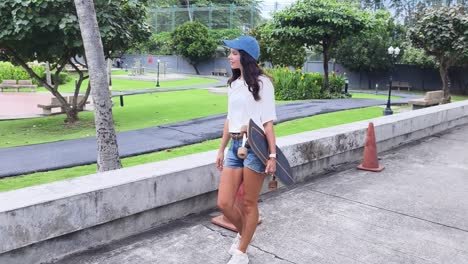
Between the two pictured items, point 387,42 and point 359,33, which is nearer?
point 359,33

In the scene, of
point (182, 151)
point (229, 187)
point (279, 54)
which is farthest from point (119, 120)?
point (279, 54)

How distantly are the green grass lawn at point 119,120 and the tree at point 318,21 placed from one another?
4431 millimetres

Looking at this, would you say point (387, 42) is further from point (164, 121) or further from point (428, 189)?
point (428, 189)

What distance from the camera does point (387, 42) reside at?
33406mm

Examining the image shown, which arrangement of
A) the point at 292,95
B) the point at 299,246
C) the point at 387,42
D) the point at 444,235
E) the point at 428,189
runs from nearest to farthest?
the point at 299,246 < the point at 444,235 < the point at 428,189 < the point at 292,95 < the point at 387,42

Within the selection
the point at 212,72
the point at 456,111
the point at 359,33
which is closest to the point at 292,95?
the point at 359,33

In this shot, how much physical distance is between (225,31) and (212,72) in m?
4.51

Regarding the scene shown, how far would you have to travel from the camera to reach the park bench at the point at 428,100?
1709 cm

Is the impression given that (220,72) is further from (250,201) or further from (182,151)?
(250,201)

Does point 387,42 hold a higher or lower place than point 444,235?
higher

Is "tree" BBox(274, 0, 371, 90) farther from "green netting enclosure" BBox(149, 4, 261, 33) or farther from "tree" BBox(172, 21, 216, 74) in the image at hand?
"green netting enclosure" BBox(149, 4, 261, 33)

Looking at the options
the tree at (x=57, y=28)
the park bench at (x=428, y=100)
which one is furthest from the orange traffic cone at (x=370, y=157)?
the park bench at (x=428, y=100)

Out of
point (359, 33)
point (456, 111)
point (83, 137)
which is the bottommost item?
point (83, 137)

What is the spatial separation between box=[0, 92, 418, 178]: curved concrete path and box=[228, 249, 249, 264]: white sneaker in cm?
548
